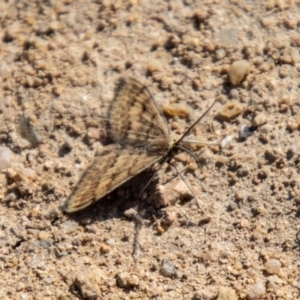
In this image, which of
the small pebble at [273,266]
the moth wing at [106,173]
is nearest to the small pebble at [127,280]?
the moth wing at [106,173]

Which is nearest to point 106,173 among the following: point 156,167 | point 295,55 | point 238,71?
point 156,167

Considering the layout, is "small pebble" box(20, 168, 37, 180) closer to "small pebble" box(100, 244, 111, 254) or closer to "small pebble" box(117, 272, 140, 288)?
"small pebble" box(100, 244, 111, 254)

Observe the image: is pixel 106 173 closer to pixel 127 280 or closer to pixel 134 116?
pixel 134 116

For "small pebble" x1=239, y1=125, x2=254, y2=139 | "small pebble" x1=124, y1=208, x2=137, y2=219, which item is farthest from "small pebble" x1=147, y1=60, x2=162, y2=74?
"small pebble" x1=124, y1=208, x2=137, y2=219

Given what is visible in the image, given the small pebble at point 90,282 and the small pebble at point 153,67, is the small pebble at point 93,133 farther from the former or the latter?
the small pebble at point 90,282

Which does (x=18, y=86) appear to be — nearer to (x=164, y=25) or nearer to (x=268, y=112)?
(x=164, y=25)

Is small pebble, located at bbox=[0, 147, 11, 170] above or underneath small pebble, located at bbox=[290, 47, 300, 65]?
underneath
